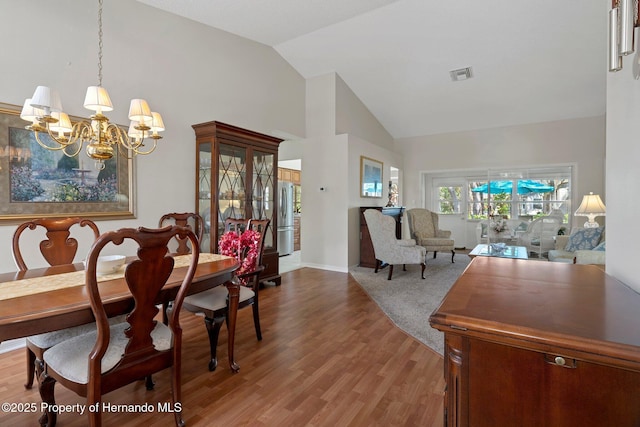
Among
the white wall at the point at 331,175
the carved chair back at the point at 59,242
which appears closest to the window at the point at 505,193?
the white wall at the point at 331,175

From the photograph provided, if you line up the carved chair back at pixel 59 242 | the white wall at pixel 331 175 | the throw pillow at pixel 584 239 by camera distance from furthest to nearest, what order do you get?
1. the white wall at pixel 331 175
2. the throw pillow at pixel 584 239
3. the carved chair back at pixel 59 242

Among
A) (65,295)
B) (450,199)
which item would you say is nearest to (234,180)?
(65,295)

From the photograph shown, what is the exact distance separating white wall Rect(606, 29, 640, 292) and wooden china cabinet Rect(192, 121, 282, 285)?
330 centimetres

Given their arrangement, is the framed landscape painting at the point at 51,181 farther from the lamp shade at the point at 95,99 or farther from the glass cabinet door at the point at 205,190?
the lamp shade at the point at 95,99

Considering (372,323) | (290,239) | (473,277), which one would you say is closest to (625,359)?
(473,277)

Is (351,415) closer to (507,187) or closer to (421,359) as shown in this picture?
(421,359)

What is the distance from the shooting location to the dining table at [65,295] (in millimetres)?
1229

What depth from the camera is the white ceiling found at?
374cm

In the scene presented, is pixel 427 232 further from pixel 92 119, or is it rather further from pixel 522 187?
pixel 92 119

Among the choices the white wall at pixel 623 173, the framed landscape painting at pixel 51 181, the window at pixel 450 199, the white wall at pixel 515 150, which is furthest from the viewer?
the window at pixel 450 199

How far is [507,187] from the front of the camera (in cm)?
666

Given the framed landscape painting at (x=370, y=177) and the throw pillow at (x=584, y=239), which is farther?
the framed landscape painting at (x=370, y=177)

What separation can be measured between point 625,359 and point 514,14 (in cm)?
461

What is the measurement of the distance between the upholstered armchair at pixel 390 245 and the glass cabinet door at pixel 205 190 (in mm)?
2385
